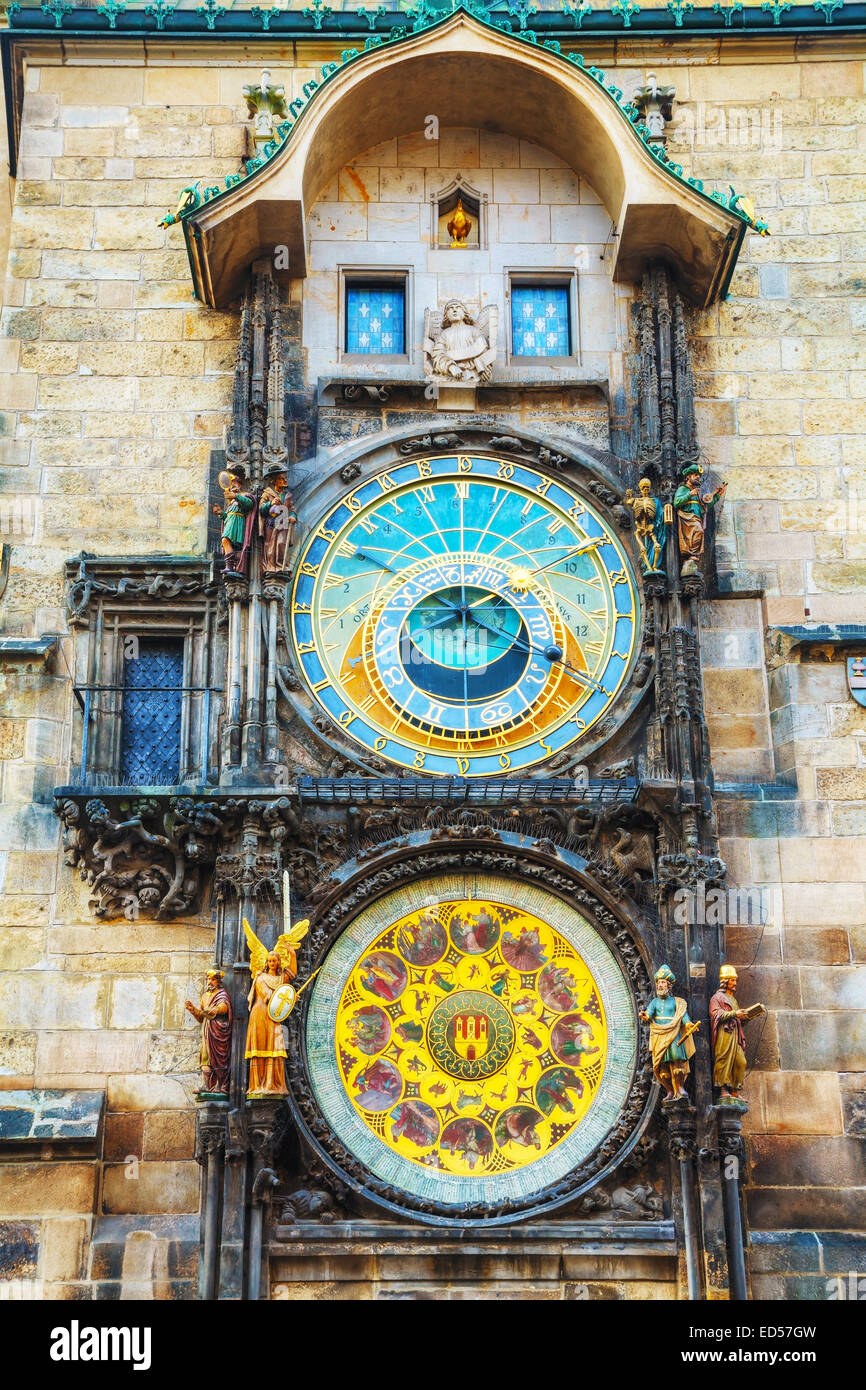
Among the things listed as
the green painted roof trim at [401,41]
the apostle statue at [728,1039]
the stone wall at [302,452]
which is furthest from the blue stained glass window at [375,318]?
the apostle statue at [728,1039]

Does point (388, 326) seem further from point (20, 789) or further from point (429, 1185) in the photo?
point (429, 1185)

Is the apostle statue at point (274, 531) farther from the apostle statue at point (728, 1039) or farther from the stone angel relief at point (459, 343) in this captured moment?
the apostle statue at point (728, 1039)

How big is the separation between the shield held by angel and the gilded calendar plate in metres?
0.48

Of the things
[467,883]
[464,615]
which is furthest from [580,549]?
[467,883]

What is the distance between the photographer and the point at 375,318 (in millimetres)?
13992

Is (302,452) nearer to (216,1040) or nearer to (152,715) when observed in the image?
(152,715)

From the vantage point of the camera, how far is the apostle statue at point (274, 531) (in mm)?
12953

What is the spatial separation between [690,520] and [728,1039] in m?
3.10

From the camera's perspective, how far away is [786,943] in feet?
40.9

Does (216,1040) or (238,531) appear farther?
(238,531)

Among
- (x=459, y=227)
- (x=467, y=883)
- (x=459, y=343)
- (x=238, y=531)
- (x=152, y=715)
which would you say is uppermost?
(x=459, y=227)

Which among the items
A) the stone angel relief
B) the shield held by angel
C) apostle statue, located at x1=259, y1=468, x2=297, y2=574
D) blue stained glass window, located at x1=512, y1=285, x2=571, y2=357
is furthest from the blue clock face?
the shield held by angel

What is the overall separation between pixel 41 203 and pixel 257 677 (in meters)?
3.65

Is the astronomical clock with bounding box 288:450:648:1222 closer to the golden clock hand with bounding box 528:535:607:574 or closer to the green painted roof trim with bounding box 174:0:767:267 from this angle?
the golden clock hand with bounding box 528:535:607:574
